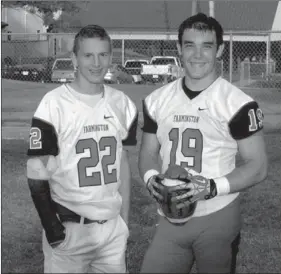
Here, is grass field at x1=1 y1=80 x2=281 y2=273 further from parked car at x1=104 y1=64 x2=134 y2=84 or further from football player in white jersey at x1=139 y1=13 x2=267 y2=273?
parked car at x1=104 y1=64 x2=134 y2=84

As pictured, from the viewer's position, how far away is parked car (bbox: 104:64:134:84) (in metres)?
18.2

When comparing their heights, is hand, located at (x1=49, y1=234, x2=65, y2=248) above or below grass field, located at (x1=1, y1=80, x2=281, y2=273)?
above

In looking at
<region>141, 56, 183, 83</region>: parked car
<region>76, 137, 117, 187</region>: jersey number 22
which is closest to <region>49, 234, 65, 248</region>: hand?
<region>76, 137, 117, 187</region>: jersey number 22

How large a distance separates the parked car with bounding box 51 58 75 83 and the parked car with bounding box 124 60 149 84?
195cm

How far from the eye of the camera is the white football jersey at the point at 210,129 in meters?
3.06

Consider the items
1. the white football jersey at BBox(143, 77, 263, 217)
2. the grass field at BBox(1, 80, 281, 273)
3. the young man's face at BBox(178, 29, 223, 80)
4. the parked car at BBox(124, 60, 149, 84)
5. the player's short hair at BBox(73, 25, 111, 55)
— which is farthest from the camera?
the parked car at BBox(124, 60, 149, 84)

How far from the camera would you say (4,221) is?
645 centimetres

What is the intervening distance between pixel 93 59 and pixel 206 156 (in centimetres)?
81

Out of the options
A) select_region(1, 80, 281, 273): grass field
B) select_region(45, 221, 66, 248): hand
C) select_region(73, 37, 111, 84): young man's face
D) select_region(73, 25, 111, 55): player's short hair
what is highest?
select_region(73, 25, 111, 55): player's short hair

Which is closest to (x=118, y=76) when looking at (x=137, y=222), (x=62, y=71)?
(x=62, y=71)

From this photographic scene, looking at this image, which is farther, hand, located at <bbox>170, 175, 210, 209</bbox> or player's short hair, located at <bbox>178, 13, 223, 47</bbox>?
player's short hair, located at <bbox>178, 13, 223, 47</bbox>

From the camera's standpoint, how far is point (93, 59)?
11.1 feet

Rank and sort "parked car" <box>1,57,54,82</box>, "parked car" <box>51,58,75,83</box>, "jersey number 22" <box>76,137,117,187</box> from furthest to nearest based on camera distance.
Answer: "parked car" <box>1,57,54,82</box> → "parked car" <box>51,58,75,83</box> → "jersey number 22" <box>76,137,117,187</box>

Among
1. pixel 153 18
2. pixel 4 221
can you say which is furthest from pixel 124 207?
pixel 153 18
